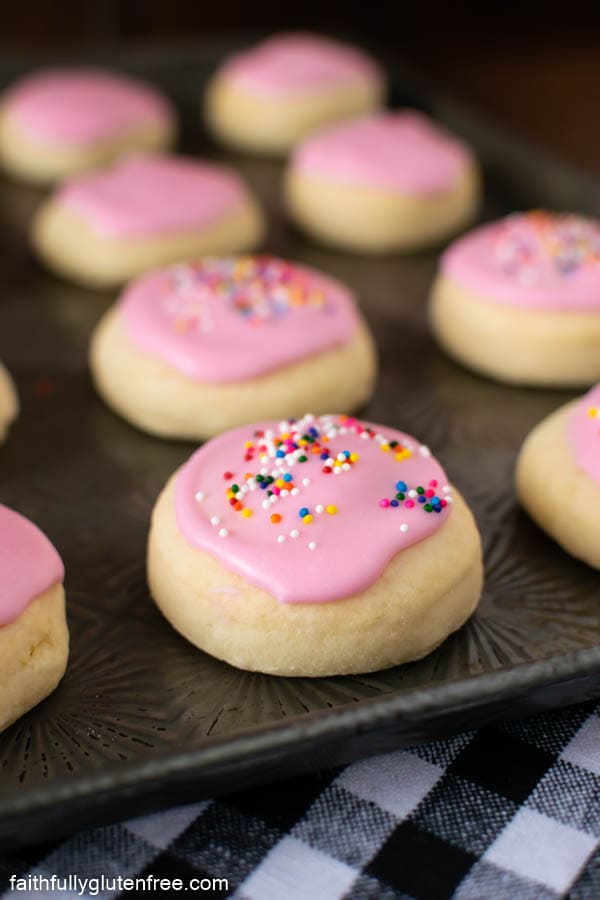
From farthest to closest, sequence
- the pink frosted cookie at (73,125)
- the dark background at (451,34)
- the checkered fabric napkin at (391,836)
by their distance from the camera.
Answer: the dark background at (451,34) < the pink frosted cookie at (73,125) < the checkered fabric napkin at (391,836)

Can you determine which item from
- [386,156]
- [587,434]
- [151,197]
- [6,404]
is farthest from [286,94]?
[587,434]

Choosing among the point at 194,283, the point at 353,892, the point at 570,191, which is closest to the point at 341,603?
the point at 353,892

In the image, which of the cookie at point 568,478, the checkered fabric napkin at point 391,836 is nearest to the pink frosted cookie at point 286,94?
the cookie at point 568,478

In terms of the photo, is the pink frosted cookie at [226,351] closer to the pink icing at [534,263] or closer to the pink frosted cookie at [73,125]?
the pink icing at [534,263]

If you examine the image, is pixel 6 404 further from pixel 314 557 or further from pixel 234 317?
pixel 314 557

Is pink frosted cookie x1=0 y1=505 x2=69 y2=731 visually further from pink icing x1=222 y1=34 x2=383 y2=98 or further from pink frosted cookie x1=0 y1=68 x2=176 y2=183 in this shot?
pink icing x1=222 y1=34 x2=383 y2=98

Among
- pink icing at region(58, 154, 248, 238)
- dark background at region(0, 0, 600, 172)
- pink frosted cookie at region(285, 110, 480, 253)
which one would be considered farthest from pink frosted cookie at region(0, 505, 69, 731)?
dark background at region(0, 0, 600, 172)
